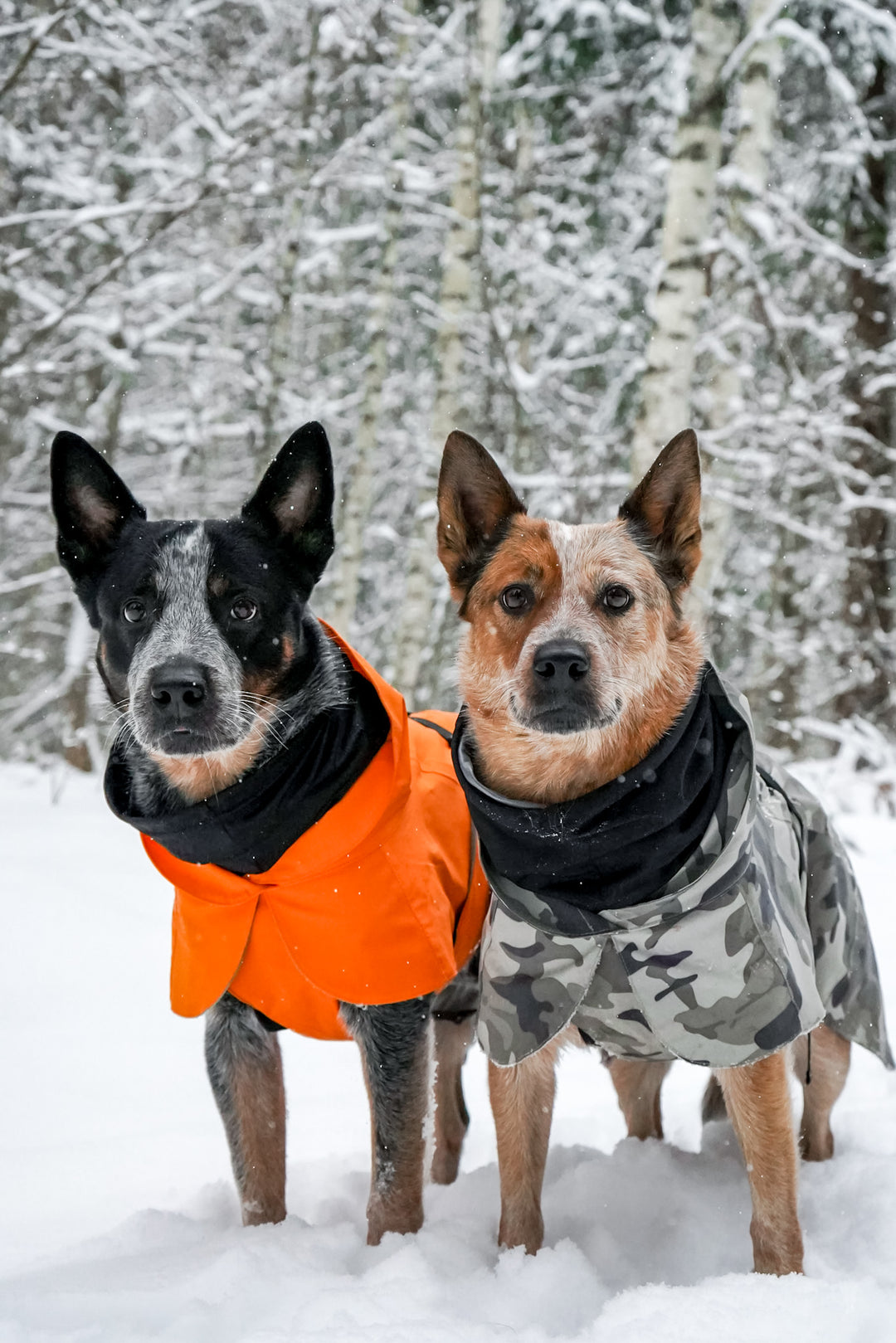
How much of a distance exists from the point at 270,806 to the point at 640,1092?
1.68 metres

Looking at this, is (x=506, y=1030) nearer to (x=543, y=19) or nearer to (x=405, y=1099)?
(x=405, y=1099)

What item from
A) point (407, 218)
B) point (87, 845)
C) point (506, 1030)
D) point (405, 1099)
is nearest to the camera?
point (506, 1030)

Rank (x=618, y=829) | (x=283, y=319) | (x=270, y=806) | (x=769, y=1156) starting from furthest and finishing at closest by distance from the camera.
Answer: (x=283, y=319) → (x=270, y=806) → (x=769, y=1156) → (x=618, y=829)

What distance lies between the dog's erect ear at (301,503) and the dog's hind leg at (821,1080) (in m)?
2.14

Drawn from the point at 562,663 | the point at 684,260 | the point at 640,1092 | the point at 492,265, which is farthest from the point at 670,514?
the point at 492,265

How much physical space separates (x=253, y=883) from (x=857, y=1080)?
2736 millimetres

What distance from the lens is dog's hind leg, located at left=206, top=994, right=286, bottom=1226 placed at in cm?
307

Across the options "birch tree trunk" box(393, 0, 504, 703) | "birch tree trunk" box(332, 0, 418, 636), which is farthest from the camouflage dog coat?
"birch tree trunk" box(332, 0, 418, 636)

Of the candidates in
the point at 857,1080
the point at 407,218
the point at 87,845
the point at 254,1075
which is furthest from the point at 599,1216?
the point at 407,218

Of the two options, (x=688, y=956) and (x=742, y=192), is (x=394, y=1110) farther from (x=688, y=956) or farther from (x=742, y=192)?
(x=742, y=192)

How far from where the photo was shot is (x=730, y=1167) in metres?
3.25

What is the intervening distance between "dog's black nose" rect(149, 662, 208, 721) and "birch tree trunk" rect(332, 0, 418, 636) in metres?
7.65

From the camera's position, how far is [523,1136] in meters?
2.91

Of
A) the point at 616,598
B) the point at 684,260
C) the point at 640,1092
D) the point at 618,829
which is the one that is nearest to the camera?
the point at 618,829
